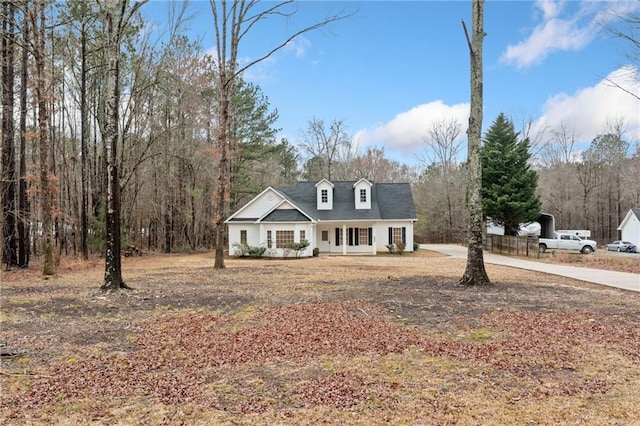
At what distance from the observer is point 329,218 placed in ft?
89.1

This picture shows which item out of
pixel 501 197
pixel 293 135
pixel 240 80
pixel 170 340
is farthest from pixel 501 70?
pixel 293 135

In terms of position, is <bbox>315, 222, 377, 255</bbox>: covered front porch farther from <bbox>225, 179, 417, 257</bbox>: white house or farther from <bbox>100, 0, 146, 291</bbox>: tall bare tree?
<bbox>100, 0, 146, 291</bbox>: tall bare tree

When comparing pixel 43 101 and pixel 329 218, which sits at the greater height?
pixel 43 101

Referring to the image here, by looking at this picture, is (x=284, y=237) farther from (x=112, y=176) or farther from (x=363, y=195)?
(x=112, y=176)

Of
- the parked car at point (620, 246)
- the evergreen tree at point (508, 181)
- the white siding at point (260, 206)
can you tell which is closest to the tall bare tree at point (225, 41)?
the white siding at point (260, 206)

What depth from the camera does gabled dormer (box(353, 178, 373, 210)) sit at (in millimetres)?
28047

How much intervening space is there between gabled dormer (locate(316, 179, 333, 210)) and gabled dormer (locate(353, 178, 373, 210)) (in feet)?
5.99

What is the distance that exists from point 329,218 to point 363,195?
3076 millimetres

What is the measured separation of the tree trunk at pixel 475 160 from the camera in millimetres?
10523

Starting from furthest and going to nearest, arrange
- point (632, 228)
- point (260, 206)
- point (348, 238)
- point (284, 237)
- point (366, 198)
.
A: point (632, 228) < point (366, 198) < point (348, 238) < point (260, 206) < point (284, 237)

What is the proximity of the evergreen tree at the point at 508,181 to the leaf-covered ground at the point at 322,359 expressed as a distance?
20.0 metres

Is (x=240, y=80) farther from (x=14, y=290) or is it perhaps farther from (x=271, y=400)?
(x=271, y=400)

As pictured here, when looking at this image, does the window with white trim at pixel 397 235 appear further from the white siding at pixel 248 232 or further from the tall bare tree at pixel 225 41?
the tall bare tree at pixel 225 41

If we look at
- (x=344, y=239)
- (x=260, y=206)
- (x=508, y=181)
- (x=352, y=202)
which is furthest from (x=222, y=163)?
(x=508, y=181)
